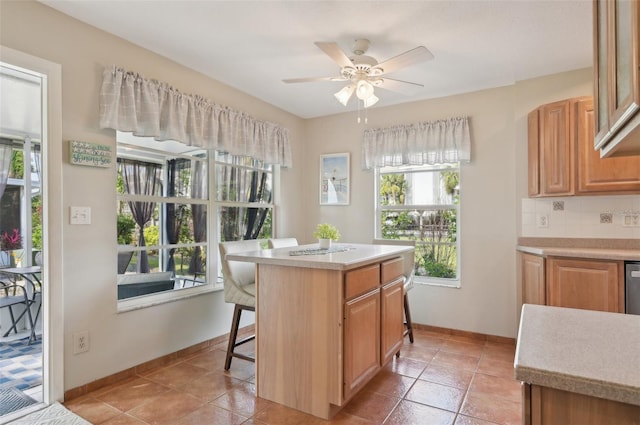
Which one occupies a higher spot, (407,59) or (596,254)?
(407,59)

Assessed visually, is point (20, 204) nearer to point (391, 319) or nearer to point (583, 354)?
point (391, 319)

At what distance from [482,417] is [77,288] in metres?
2.66

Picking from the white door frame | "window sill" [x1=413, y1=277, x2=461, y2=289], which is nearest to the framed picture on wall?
"window sill" [x1=413, y1=277, x2=461, y2=289]

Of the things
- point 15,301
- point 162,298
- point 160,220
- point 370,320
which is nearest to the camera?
point 370,320

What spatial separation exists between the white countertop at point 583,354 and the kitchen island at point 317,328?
110 cm

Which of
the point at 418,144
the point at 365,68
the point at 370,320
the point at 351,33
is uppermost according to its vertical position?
the point at 351,33

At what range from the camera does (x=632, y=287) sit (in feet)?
7.89

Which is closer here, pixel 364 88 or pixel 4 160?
pixel 364 88

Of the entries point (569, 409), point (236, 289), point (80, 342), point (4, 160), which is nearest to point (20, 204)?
point (4, 160)

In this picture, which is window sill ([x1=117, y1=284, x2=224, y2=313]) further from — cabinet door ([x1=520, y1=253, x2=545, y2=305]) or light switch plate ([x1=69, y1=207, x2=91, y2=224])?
cabinet door ([x1=520, y1=253, x2=545, y2=305])

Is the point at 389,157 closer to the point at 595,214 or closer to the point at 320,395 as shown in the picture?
the point at 595,214

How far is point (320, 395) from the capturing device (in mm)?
2062

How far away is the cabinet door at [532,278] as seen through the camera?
109 inches

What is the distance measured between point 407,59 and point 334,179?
224cm
